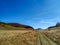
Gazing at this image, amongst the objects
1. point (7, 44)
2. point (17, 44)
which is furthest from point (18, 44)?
point (7, 44)

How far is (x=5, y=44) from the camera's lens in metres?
23.7

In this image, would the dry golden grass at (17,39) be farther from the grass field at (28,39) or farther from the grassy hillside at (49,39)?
the grassy hillside at (49,39)

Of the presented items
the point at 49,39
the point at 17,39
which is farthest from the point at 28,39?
the point at 49,39

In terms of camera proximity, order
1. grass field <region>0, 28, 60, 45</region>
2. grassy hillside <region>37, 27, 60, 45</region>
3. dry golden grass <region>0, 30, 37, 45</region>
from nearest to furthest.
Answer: dry golden grass <region>0, 30, 37, 45</region>
grass field <region>0, 28, 60, 45</region>
grassy hillside <region>37, 27, 60, 45</region>

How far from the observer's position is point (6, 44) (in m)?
23.6

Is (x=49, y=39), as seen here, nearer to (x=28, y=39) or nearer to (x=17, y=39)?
(x=28, y=39)

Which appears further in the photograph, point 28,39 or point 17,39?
point 28,39

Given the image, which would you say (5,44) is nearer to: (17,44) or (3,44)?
(3,44)

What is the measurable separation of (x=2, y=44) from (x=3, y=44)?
0.55ft

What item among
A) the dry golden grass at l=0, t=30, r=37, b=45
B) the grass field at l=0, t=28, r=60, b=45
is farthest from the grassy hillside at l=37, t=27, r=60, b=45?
the dry golden grass at l=0, t=30, r=37, b=45

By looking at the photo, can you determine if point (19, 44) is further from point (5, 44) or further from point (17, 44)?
point (5, 44)

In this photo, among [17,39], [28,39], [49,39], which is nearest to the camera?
[17,39]

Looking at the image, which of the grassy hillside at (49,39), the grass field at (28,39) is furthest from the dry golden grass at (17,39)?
the grassy hillside at (49,39)

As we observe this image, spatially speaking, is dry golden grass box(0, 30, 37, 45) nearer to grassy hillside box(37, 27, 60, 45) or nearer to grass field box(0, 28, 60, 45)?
grass field box(0, 28, 60, 45)
